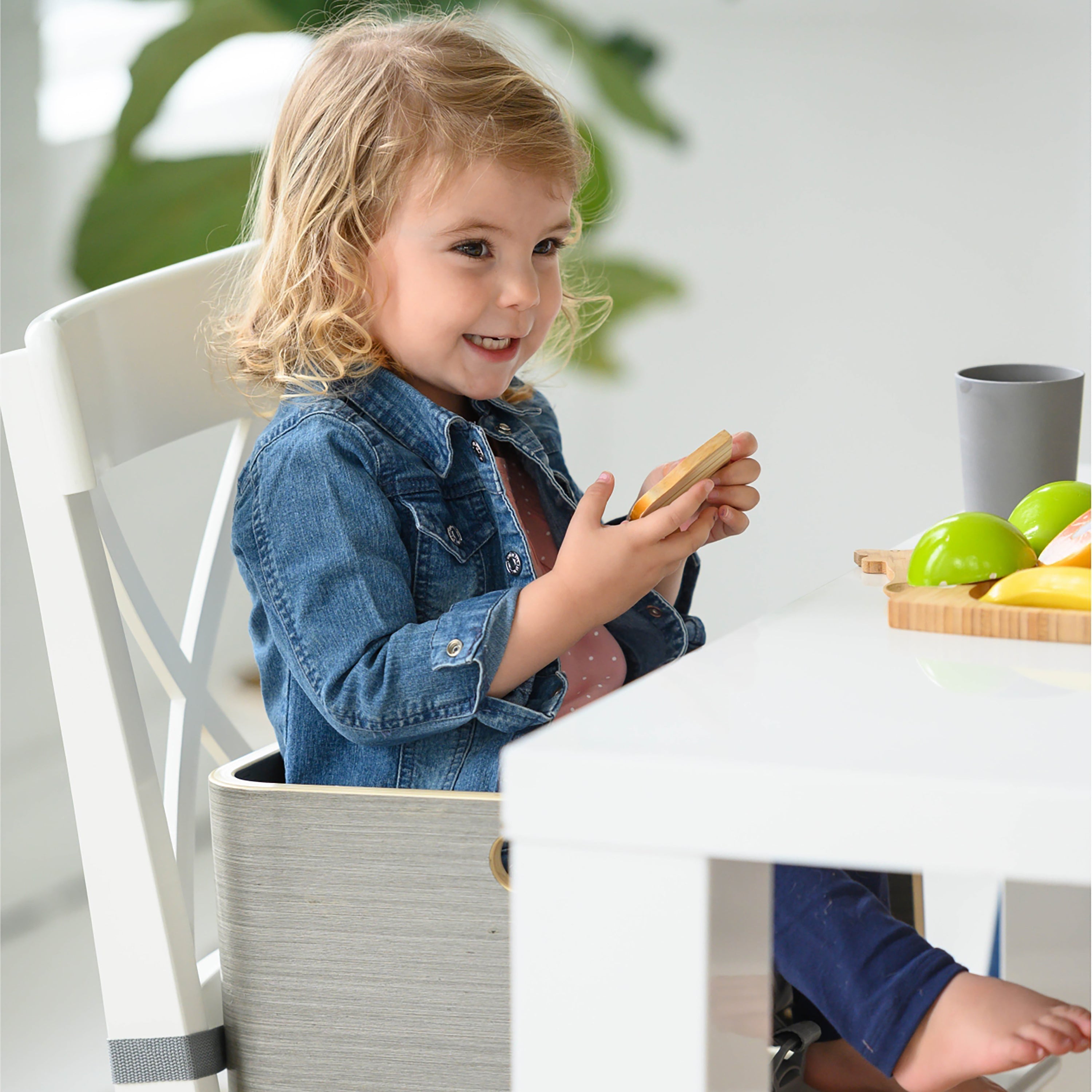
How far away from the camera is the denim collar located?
Answer: 0.87 meters

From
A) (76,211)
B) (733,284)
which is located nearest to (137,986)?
(76,211)

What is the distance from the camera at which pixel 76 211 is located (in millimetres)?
2199

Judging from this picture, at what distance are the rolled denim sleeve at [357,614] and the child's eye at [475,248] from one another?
7.0 inches

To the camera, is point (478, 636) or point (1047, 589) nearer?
point (1047, 589)

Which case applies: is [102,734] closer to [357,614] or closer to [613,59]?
[357,614]

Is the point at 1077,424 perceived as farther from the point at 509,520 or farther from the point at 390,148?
the point at 390,148

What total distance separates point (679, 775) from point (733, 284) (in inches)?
86.5

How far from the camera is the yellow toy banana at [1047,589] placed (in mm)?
502

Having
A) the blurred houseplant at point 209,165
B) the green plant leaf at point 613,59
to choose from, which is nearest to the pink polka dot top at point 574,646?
the blurred houseplant at point 209,165

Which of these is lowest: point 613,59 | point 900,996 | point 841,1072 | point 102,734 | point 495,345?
point 841,1072

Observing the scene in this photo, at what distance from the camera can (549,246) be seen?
3.19ft

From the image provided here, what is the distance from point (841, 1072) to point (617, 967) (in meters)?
0.50

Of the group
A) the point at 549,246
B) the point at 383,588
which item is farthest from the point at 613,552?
the point at 549,246

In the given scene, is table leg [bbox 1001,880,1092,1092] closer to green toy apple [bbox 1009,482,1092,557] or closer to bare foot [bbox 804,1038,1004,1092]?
bare foot [bbox 804,1038,1004,1092]
